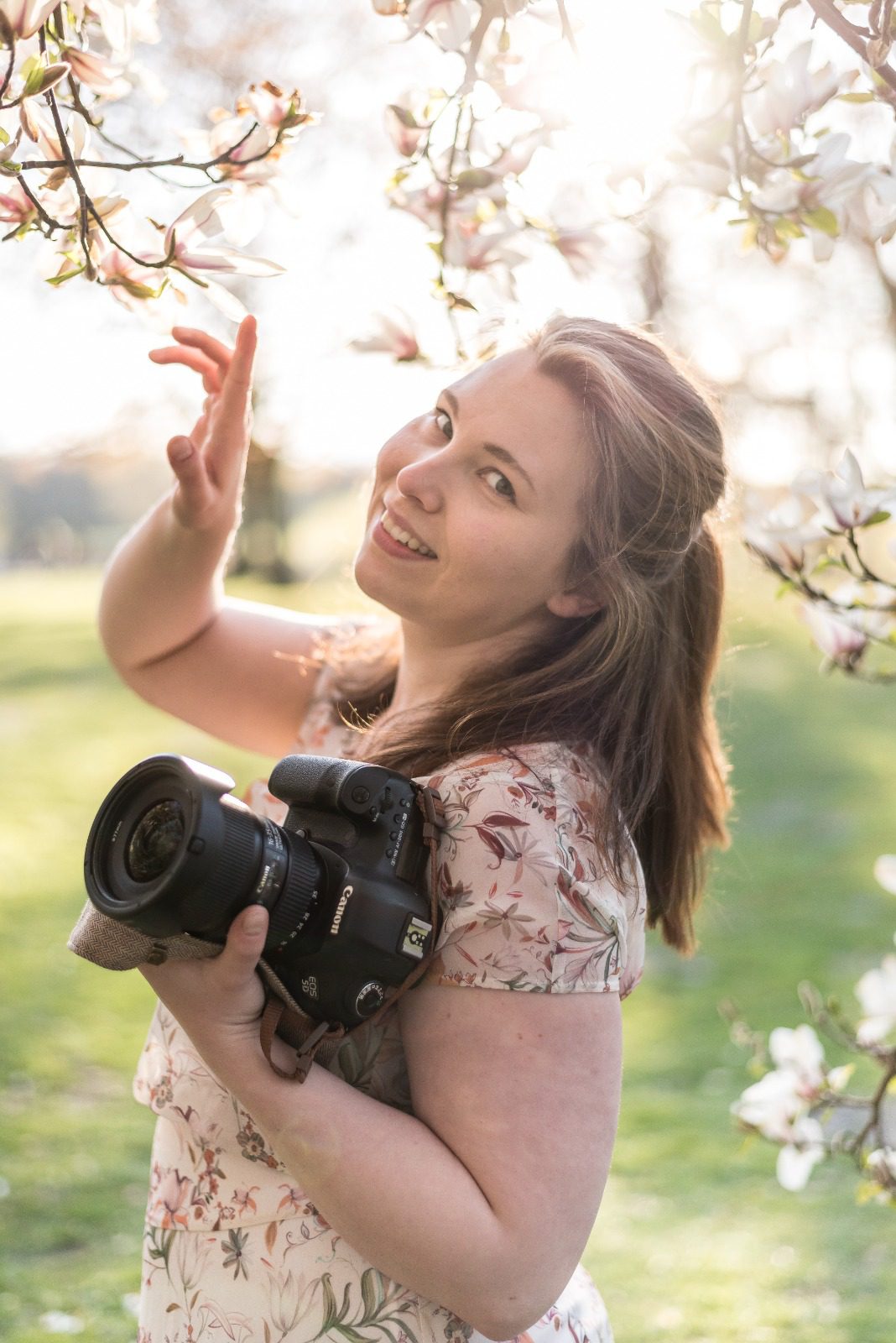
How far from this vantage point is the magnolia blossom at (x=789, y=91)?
3.83 feet

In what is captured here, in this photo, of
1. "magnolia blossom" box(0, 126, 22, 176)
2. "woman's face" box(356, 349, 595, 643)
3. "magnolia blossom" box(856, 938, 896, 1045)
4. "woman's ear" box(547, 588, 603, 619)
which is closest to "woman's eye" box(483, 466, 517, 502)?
"woman's face" box(356, 349, 595, 643)

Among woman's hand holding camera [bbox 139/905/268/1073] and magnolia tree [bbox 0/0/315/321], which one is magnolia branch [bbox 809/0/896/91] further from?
woman's hand holding camera [bbox 139/905/268/1073]

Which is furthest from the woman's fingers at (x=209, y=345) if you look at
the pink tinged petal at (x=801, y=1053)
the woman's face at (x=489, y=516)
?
the pink tinged petal at (x=801, y=1053)

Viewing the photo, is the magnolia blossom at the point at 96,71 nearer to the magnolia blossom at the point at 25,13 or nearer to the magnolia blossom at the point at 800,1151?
the magnolia blossom at the point at 25,13

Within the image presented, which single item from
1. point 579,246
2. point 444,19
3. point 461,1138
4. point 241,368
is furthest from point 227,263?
point 461,1138

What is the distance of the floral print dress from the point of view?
1.18 meters

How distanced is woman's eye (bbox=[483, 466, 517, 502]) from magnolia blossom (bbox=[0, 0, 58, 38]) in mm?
617

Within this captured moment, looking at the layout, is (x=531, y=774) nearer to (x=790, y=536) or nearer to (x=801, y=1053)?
(x=790, y=536)

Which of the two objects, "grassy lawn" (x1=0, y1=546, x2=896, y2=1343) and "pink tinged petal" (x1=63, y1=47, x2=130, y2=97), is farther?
"grassy lawn" (x1=0, y1=546, x2=896, y2=1343)

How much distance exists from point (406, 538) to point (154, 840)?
1.47ft

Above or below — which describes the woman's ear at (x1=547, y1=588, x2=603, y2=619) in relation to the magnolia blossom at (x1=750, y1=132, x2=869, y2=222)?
below

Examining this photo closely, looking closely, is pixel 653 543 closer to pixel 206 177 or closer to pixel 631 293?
pixel 206 177

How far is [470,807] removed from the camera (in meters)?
1.22

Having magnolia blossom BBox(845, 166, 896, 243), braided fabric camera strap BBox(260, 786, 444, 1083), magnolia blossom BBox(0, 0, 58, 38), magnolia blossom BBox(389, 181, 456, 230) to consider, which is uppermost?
magnolia blossom BBox(0, 0, 58, 38)
